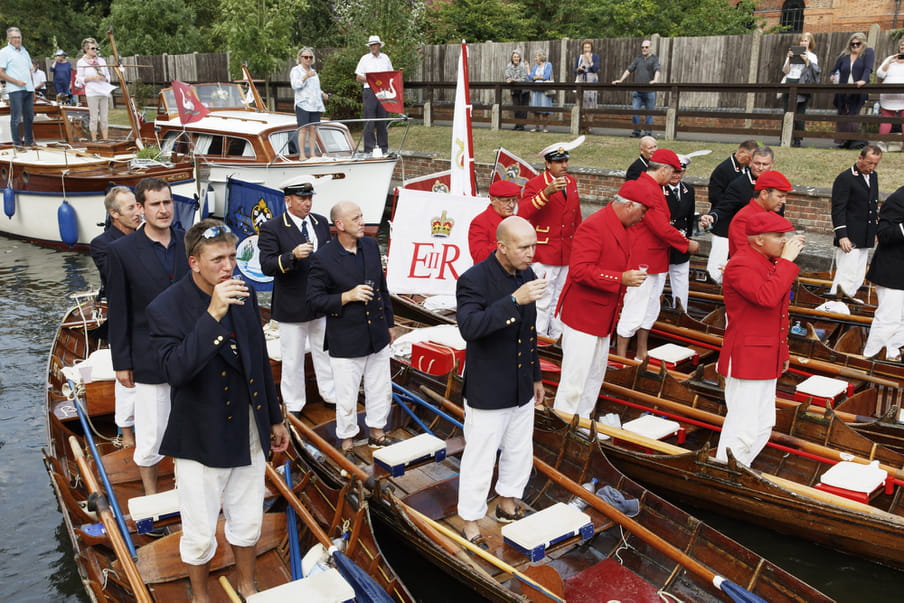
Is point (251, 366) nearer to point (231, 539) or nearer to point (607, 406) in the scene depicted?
point (231, 539)

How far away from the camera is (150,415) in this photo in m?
Answer: 5.67

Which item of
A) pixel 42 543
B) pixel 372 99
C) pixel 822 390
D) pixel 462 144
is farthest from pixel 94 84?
pixel 822 390

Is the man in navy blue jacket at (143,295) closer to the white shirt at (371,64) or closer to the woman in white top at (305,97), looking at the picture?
the woman in white top at (305,97)

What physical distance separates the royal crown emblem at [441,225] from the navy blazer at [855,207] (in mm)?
4660

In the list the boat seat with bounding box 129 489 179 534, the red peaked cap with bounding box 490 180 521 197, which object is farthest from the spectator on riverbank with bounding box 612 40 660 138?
the boat seat with bounding box 129 489 179 534

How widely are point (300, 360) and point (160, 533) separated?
7.19 ft

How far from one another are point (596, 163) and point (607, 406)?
1024cm

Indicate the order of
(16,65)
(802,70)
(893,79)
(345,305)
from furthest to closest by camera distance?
1. (802,70)
2. (16,65)
3. (893,79)
4. (345,305)

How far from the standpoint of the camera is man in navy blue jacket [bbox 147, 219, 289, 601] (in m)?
4.03

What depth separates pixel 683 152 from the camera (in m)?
16.9

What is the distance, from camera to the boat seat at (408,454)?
6.16 meters

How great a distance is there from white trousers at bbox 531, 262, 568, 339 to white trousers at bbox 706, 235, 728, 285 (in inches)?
96.3

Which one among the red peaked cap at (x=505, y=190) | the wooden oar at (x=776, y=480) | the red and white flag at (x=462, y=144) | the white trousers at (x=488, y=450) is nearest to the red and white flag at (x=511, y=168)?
the red and white flag at (x=462, y=144)

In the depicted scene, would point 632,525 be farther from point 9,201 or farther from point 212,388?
point 9,201
